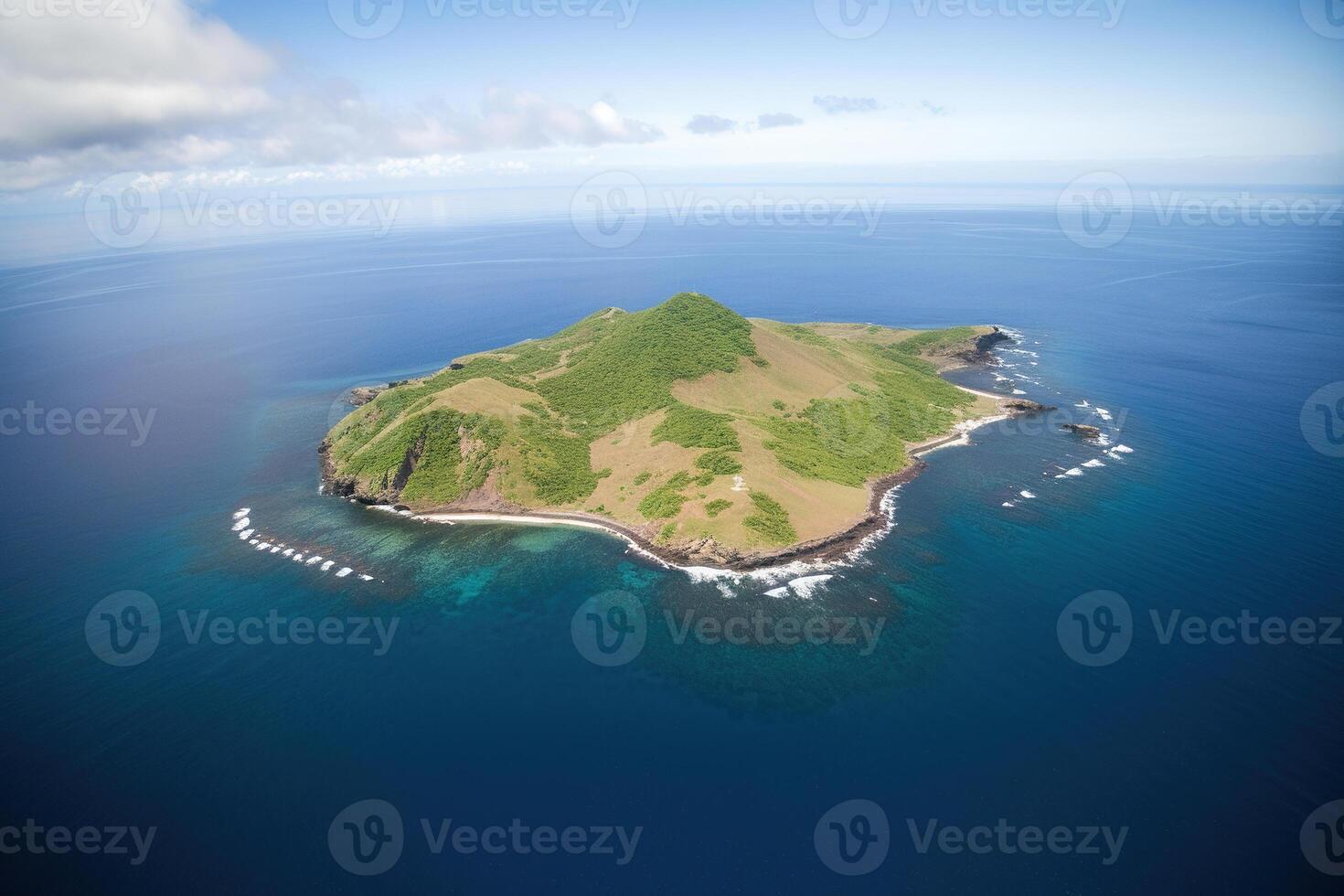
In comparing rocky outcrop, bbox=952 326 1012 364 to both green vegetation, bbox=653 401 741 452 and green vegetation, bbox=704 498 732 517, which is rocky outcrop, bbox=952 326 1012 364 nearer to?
green vegetation, bbox=653 401 741 452

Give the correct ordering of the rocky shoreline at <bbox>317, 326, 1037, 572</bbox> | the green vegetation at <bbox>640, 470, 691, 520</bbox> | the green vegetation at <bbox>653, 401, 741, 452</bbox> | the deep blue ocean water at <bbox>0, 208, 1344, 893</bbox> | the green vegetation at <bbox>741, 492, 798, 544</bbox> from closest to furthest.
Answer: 1. the deep blue ocean water at <bbox>0, 208, 1344, 893</bbox>
2. the rocky shoreline at <bbox>317, 326, 1037, 572</bbox>
3. the green vegetation at <bbox>741, 492, 798, 544</bbox>
4. the green vegetation at <bbox>640, 470, 691, 520</bbox>
5. the green vegetation at <bbox>653, 401, 741, 452</bbox>

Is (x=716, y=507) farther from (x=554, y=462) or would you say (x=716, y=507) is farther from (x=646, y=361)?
(x=646, y=361)

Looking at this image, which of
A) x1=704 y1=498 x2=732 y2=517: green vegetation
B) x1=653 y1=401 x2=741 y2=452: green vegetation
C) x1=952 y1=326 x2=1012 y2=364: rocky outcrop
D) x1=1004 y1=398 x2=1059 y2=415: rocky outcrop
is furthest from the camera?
x1=952 y1=326 x2=1012 y2=364: rocky outcrop

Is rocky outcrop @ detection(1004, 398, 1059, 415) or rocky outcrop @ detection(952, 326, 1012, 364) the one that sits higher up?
rocky outcrop @ detection(952, 326, 1012, 364)

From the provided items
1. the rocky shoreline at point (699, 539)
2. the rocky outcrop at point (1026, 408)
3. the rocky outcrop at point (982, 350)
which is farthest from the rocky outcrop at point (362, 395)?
the rocky outcrop at point (982, 350)

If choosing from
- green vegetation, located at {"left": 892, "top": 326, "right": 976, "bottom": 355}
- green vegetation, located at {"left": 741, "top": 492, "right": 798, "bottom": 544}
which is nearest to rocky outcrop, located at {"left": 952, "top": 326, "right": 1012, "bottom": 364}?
green vegetation, located at {"left": 892, "top": 326, "right": 976, "bottom": 355}

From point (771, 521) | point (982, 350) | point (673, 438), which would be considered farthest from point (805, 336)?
point (771, 521)

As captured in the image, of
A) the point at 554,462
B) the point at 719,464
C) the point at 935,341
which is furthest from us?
the point at 935,341
